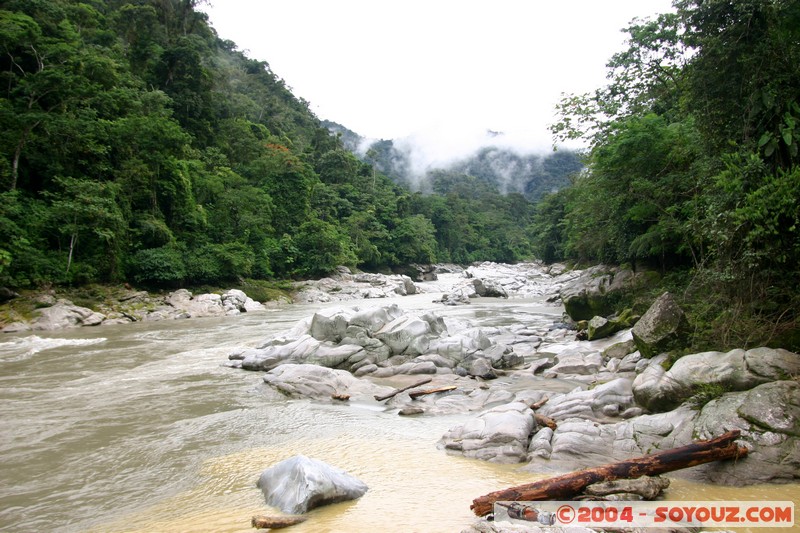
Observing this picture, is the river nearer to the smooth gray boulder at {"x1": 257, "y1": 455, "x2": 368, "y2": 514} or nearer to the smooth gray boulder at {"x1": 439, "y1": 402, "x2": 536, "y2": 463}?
the smooth gray boulder at {"x1": 257, "y1": 455, "x2": 368, "y2": 514}

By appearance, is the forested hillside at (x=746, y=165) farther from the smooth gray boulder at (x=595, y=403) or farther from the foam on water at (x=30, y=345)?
the foam on water at (x=30, y=345)

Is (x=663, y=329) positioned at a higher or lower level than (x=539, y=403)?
higher

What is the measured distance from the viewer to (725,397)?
5227 mm

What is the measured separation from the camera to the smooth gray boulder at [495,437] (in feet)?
18.4

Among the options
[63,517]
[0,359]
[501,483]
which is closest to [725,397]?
[501,483]

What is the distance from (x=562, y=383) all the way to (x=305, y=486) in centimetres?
657

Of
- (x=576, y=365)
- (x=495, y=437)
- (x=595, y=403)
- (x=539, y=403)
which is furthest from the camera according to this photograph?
(x=576, y=365)

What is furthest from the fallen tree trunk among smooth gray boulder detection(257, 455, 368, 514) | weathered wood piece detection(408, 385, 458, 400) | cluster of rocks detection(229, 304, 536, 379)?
cluster of rocks detection(229, 304, 536, 379)

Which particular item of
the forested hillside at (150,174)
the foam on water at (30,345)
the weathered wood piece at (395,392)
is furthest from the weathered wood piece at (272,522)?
the forested hillside at (150,174)

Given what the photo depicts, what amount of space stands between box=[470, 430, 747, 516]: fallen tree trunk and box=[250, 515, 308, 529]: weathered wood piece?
163cm

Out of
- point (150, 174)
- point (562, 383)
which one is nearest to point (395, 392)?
point (562, 383)

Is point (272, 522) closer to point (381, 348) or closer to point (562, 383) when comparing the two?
point (562, 383)

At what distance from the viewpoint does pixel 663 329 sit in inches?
308

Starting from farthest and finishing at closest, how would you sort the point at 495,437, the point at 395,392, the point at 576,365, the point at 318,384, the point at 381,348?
the point at 381,348 → the point at 576,365 → the point at 318,384 → the point at 395,392 → the point at 495,437
